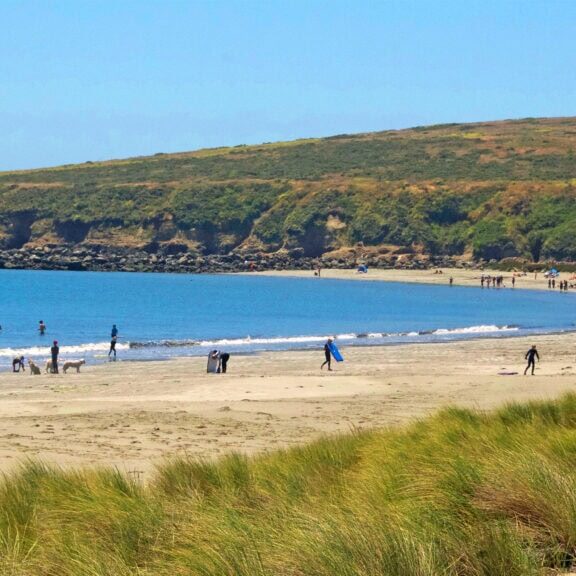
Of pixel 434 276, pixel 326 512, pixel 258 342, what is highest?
pixel 326 512

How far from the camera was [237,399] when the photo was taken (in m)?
22.3

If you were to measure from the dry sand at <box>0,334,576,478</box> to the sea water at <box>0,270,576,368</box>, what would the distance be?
719 centimetres

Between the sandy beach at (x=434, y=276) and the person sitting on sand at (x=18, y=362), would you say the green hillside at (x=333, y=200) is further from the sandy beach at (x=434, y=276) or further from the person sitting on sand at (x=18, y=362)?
the person sitting on sand at (x=18, y=362)

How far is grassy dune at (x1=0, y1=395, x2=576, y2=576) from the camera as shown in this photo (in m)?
5.92

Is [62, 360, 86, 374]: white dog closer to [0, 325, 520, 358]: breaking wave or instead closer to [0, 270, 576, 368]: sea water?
[0, 270, 576, 368]: sea water

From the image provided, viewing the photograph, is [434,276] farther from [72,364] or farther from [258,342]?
[72,364]

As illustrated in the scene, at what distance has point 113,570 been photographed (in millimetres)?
6035

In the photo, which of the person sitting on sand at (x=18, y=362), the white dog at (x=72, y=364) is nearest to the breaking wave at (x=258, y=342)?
the person sitting on sand at (x=18, y=362)

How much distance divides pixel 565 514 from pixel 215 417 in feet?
38.9

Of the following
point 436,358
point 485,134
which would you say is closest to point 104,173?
point 485,134

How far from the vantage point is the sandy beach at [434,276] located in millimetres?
94188

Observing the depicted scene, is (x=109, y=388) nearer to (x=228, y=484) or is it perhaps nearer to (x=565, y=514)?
(x=228, y=484)

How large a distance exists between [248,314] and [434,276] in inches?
1656

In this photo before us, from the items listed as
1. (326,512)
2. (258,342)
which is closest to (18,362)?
(258,342)
